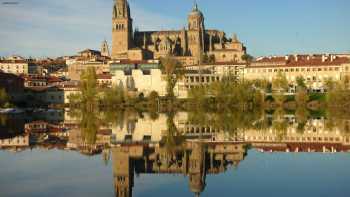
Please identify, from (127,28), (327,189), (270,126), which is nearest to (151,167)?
(327,189)

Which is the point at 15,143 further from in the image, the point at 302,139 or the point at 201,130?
the point at 302,139

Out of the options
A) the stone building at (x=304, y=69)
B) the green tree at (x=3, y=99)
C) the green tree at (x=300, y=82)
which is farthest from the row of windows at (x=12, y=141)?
the stone building at (x=304, y=69)

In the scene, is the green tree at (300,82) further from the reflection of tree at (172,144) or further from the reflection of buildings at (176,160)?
the reflection of buildings at (176,160)

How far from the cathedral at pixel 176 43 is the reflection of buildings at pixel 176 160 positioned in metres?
66.8

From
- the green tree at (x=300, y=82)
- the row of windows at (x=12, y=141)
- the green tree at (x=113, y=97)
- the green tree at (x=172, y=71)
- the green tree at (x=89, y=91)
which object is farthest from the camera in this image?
the green tree at (x=300, y=82)

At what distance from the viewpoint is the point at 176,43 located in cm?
9431

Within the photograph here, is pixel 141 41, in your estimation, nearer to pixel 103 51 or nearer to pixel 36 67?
pixel 36 67

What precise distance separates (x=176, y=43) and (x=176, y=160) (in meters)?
77.2

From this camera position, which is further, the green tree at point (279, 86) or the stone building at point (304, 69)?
the stone building at point (304, 69)

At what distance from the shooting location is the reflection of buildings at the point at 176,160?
1452cm

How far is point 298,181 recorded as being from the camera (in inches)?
569

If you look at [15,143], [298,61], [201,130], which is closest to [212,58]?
[298,61]

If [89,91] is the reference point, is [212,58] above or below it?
above

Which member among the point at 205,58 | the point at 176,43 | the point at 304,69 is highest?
the point at 176,43
